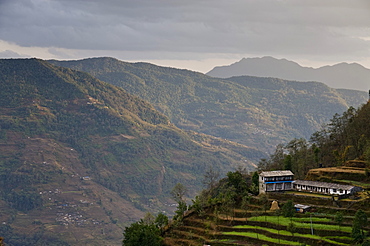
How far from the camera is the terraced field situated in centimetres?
5747

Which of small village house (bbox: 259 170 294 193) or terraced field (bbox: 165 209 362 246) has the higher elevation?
small village house (bbox: 259 170 294 193)

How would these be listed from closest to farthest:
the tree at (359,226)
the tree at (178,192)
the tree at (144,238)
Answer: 1. the tree at (359,226)
2. the tree at (144,238)
3. the tree at (178,192)

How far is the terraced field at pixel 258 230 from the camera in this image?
5747cm

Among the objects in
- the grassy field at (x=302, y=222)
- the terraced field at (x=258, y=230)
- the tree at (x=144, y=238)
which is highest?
the grassy field at (x=302, y=222)

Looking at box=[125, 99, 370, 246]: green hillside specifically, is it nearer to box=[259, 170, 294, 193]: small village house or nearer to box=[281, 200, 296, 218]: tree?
box=[281, 200, 296, 218]: tree

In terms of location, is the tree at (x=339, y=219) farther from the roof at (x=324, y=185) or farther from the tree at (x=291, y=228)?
the roof at (x=324, y=185)

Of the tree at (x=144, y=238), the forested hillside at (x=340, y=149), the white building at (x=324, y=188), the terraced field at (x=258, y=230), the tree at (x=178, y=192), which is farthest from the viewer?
the tree at (x=178, y=192)

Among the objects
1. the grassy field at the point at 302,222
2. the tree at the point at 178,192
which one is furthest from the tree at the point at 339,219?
the tree at the point at 178,192

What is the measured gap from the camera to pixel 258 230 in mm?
62531

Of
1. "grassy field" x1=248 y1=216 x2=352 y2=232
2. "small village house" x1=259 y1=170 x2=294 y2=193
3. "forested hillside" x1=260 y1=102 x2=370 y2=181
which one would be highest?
"forested hillside" x1=260 y1=102 x2=370 y2=181

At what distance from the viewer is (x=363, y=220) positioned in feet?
183

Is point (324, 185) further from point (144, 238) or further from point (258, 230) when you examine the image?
point (144, 238)

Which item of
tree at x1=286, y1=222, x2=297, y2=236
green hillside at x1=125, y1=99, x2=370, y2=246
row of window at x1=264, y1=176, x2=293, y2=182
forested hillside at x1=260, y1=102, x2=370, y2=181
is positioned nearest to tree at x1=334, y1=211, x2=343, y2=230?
green hillside at x1=125, y1=99, x2=370, y2=246

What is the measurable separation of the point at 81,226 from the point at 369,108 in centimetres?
12387
